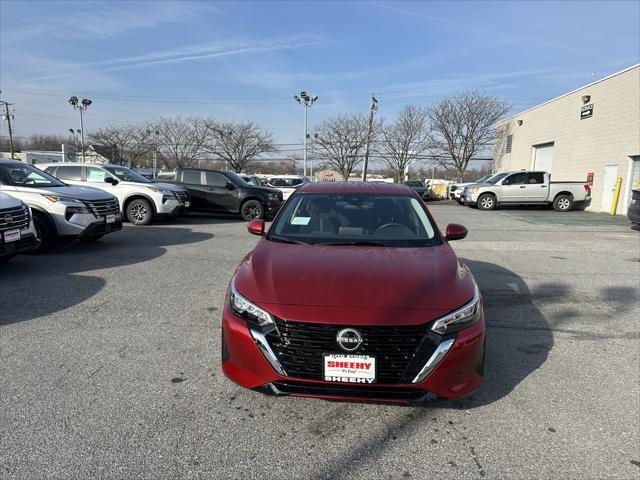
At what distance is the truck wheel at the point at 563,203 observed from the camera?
20531mm

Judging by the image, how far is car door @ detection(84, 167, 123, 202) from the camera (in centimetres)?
1163

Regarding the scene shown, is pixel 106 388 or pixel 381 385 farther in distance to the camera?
pixel 106 388

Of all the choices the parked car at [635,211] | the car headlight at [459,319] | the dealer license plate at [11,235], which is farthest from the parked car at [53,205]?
the parked car at [635,211]

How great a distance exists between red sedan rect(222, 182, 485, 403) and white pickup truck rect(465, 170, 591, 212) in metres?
19.2

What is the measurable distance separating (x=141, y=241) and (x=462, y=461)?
27.3 feet

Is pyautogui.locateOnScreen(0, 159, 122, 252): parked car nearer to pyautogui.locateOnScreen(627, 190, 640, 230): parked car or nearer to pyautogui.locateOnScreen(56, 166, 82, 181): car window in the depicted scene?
pyautogui.locateOnScreen(56, 166, 82, 181): car window

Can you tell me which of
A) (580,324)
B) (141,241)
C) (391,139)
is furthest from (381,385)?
(391,139)

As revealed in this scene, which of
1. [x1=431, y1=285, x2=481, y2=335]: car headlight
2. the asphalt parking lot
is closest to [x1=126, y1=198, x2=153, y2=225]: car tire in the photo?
the asphalt parking lot

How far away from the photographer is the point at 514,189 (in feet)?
68.0

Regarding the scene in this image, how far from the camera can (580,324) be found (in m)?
4.69

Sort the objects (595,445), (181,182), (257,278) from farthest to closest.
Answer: (181,182)
(257,278)
(595,445)

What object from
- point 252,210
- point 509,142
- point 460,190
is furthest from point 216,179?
point 509,142

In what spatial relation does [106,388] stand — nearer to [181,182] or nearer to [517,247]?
[517,247]

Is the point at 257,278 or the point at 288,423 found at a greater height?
the point at 257,278
